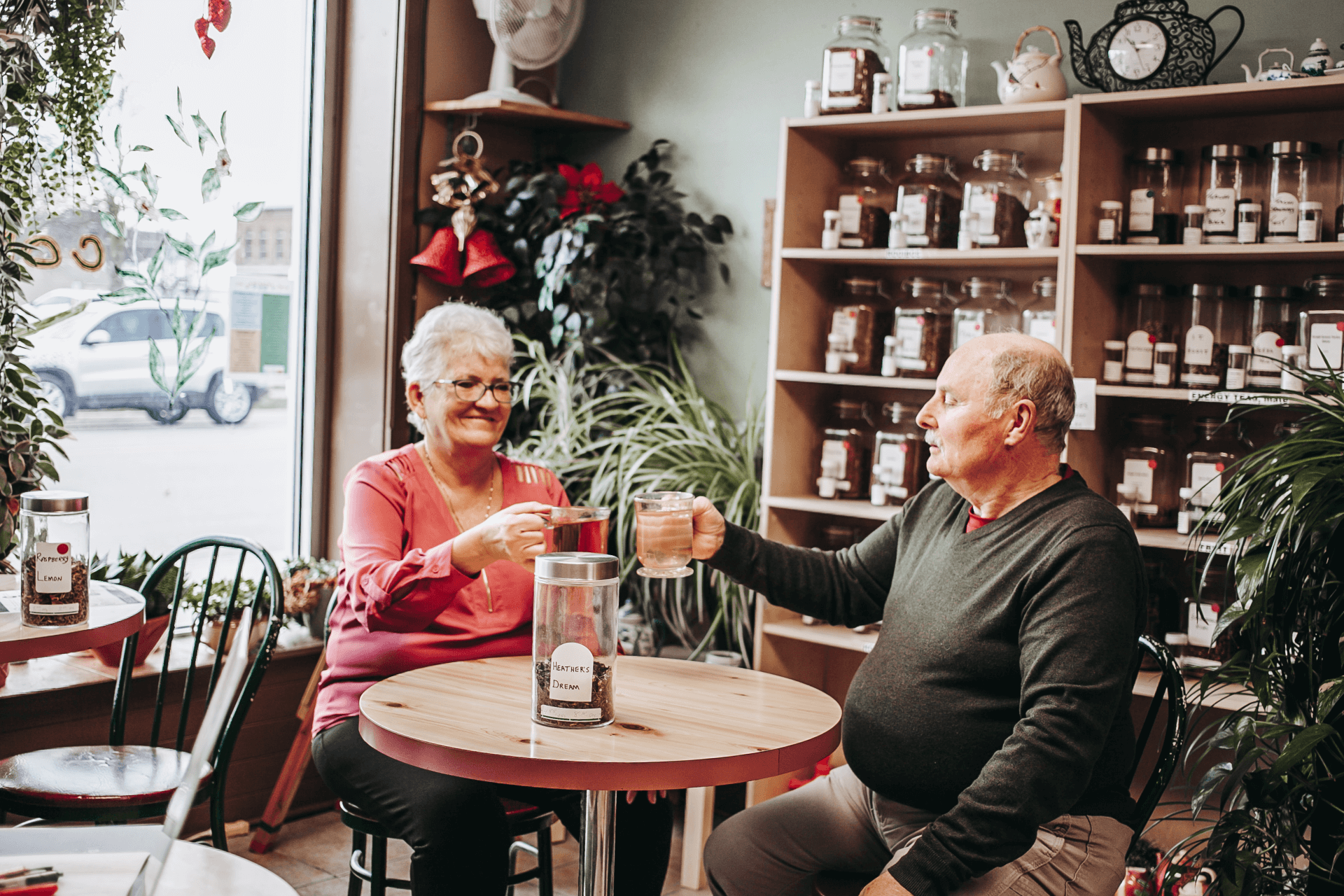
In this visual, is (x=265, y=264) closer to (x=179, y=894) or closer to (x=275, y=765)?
(x=275, y=765)

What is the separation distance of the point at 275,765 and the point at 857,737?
205 cm

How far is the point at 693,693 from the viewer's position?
1.83 meters

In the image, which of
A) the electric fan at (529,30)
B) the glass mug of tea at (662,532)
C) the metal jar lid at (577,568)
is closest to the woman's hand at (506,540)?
the glass mug of tea at (662,532)

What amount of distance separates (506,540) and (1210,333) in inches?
70.5

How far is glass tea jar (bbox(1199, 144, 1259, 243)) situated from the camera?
2.67m

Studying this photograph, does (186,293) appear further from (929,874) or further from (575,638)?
(929,874)

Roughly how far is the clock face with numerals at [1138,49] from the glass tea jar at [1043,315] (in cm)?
52

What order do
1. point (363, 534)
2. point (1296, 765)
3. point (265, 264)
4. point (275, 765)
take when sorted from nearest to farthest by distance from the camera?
point (1296, 765), point (363, 534), point (275, 765), point (265, 264)

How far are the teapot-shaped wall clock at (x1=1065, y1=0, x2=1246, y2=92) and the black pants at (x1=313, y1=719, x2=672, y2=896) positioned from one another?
1.99 m

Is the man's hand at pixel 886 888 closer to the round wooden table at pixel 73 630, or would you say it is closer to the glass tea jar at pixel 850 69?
the round wooden table at pixel 73 630

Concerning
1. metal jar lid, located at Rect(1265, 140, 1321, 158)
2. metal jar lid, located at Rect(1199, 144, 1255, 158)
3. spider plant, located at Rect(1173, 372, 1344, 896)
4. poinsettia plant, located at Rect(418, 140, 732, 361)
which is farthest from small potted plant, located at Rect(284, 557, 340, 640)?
metal jar lid, located at Rect(1265, 140, 1321, 158)

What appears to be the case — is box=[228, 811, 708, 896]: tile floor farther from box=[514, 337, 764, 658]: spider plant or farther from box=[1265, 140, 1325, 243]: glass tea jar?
box=[1265, 140, 1325, 243]: glass tea jar

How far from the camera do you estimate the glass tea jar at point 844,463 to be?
3.17 metres

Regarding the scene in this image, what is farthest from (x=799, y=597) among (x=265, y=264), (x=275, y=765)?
(x=265, y=264)
